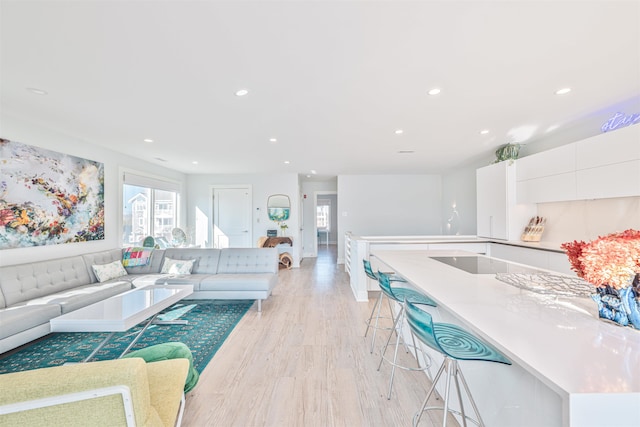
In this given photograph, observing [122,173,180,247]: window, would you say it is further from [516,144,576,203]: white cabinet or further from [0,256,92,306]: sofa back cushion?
[516,144,576,203]: white cabinet

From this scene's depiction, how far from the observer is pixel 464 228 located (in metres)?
6.13

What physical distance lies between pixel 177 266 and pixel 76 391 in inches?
134

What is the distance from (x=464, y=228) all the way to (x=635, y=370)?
595 cm

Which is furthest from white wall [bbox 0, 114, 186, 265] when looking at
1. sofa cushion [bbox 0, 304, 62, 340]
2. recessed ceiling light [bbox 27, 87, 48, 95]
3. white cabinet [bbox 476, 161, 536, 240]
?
white cabinet [bbox 476, 161, 536, 240]

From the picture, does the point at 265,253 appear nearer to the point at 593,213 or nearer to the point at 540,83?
the point at 540,83

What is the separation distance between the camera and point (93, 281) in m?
3.47

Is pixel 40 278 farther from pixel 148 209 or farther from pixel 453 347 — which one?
pixel 453 347

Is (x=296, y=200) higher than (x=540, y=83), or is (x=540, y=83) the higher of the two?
(x=540, y=83)

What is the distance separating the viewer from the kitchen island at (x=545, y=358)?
66 centimetres

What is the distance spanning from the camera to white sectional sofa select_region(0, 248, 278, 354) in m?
2.36

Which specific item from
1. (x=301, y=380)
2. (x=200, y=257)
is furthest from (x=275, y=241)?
(x=301, y=380)

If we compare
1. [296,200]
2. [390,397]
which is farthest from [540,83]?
[296,200]

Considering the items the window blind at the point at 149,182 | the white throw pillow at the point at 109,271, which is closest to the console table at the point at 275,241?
the window blind at the point at 149,182

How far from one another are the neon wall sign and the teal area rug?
15.0ft
